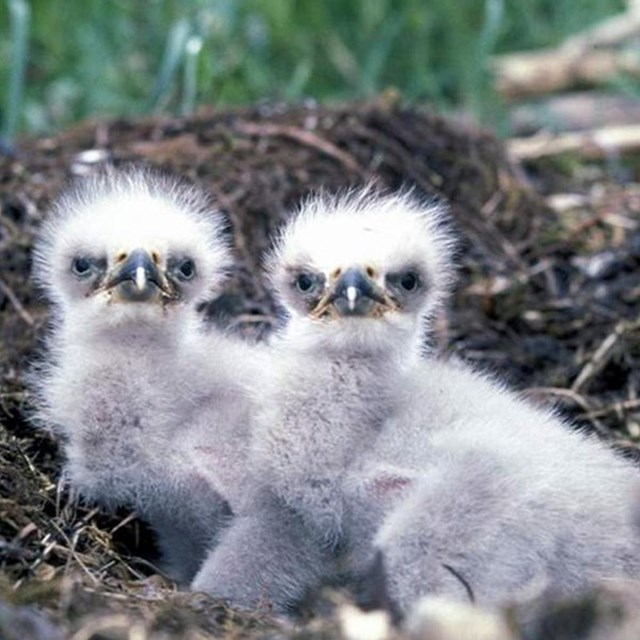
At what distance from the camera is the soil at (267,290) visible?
4137 mm

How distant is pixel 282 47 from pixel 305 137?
3065 millimetres

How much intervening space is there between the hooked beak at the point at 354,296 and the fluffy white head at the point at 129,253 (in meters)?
0.51

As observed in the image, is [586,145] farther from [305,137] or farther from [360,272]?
[360,272]

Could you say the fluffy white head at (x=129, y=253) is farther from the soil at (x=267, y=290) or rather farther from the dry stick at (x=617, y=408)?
the dry stick at (x=617, y=408)

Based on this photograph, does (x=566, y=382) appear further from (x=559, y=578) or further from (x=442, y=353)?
(x=559, y=578)

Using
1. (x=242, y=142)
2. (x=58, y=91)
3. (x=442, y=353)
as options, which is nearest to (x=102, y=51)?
(x=58, y=91)

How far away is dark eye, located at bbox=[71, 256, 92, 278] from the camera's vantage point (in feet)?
15.5

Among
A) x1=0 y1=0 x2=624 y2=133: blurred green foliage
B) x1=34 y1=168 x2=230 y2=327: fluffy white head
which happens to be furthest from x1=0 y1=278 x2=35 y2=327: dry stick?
x1=0 y1=0 x2=624 y2=133: blurred green foliage

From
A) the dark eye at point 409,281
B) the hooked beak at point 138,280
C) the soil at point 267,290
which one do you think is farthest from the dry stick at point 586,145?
the hooked beak at point 138,280

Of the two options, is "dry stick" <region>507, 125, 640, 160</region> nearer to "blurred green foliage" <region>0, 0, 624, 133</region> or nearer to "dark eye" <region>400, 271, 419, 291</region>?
"blurred green foliage" <region>0, 0, 624, 133</region>

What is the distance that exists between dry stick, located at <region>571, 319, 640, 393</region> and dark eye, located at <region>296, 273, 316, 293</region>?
1.61 metres

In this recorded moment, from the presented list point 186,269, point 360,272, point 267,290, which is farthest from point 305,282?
point 267,290

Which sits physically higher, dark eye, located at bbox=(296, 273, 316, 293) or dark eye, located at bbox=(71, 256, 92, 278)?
dark eye, located at bbox=(296, 273, 316, 293)

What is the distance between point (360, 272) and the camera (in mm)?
4344
